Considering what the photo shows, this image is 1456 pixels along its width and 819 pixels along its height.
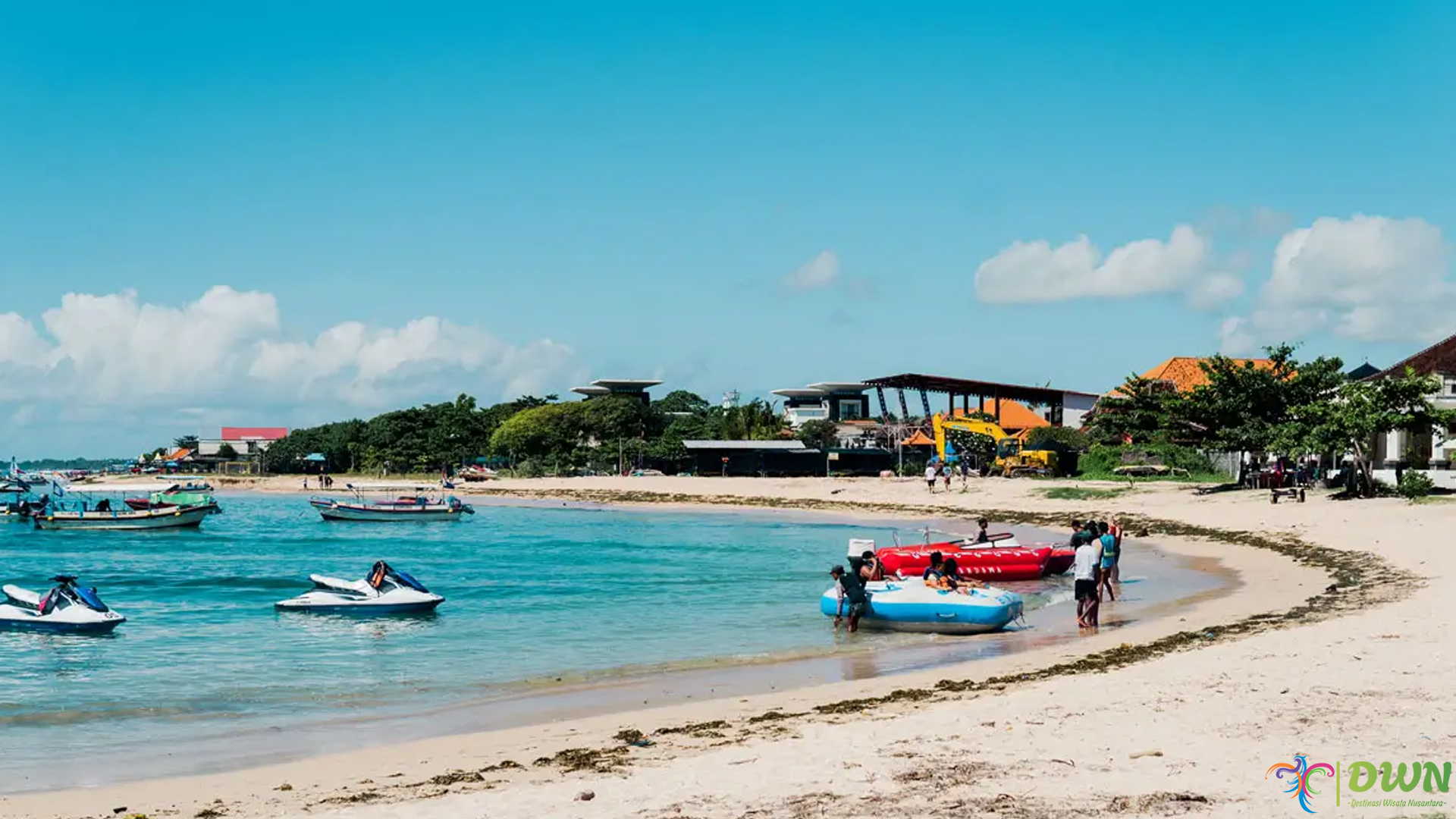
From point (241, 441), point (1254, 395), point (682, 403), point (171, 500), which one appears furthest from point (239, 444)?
point (1254, 395)

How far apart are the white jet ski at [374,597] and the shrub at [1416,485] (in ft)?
91.9

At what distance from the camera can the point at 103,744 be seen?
12.8 metres

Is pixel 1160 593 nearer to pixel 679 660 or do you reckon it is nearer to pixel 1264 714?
pixel 679 660

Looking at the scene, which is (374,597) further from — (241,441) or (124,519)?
(241,441)

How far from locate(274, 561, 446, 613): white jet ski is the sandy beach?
427 inches

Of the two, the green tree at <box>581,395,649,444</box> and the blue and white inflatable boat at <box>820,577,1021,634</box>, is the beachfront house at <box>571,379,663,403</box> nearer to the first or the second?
the green tree at <box>581,395,649,444</box>

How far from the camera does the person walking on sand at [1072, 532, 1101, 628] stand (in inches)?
757

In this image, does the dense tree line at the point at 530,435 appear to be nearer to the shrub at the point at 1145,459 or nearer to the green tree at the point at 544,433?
the green tree at the point at 544,433

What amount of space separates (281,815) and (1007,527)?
39602 mm

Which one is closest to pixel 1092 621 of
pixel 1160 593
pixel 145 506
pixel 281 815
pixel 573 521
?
pixel 1160 593

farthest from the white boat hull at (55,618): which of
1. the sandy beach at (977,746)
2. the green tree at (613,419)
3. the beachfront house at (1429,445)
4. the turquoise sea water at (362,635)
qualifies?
the green tree at (613,419)

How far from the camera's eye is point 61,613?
20.5 meters

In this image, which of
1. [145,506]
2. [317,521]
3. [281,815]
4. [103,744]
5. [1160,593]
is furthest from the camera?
[317,521]

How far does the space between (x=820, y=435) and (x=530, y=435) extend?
2570cm
